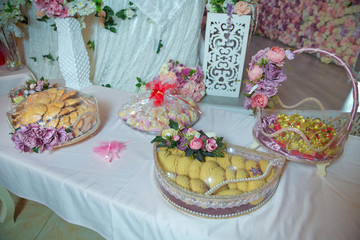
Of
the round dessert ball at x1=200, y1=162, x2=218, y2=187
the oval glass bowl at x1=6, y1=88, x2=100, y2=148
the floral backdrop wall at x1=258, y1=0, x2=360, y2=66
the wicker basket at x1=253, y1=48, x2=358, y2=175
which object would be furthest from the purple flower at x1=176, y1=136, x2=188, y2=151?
the floral backdrop wall at x1=258, y1=0, x2=360, y2=66

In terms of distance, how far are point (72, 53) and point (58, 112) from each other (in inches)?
28.2

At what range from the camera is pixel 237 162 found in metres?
0.83

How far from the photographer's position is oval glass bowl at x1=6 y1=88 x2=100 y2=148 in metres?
1.00

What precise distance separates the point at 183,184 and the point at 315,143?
1.79ft

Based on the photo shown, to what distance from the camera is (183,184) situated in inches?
29.2

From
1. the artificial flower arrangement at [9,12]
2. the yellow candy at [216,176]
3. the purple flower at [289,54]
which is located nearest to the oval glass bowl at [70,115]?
the yellow candy at [216,176]

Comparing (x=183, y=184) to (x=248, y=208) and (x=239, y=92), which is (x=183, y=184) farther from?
(x=239, y=92)

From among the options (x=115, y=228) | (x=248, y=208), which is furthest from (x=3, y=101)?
(x=248, y=208)

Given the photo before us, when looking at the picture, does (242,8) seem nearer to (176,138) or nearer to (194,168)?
(176,138)

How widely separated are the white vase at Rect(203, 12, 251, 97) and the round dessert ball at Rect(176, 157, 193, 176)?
50.1 inches

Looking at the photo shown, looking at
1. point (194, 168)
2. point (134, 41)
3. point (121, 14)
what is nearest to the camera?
point (194, 168)

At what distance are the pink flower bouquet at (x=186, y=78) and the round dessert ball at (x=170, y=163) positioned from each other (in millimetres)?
932

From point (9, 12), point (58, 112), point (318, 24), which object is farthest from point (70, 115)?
point (318, 24)

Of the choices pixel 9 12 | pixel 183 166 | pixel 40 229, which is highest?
pixel 9 12
